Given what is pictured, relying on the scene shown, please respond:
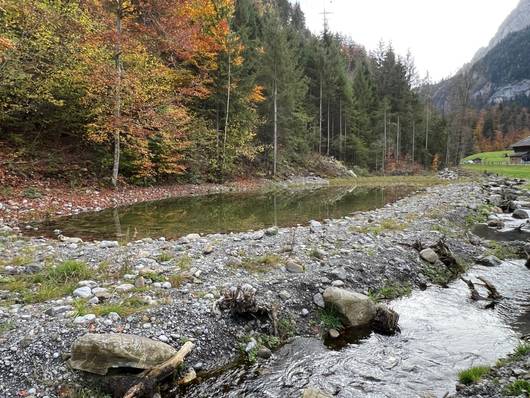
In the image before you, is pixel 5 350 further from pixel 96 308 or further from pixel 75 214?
pixel 75 214

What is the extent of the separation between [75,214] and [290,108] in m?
27.7

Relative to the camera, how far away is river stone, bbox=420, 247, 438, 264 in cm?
912

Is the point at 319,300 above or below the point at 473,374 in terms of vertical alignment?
above

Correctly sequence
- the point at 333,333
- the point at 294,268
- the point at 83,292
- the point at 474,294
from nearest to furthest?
the point at 83,292, the point at 333,333, the point at 474,294, the point at 294,268

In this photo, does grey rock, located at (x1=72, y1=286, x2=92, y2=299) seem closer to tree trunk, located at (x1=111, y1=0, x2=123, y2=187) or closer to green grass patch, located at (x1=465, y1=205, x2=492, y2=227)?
green grass patch, located at (x1=465, y1=205, x2=492, y2=227)

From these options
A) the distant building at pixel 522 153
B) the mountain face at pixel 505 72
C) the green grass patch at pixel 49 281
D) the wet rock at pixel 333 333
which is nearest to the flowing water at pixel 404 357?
the wet rock at pixel 333 333

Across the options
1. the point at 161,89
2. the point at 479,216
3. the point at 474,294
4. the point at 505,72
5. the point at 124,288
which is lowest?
the point at 474,294

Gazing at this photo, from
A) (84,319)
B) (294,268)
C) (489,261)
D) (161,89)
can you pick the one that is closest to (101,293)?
(84,319)

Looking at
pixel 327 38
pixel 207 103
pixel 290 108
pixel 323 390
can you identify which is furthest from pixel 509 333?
pixel 327 38

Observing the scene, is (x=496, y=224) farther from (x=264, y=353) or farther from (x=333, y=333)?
(x=264, y=353)

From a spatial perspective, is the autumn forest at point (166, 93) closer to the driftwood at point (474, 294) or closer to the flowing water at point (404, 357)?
the flowing water at point (404, 357)

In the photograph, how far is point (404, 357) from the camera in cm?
544

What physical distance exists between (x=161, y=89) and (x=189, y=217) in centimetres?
1165

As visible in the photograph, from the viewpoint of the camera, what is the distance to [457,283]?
8398mm
